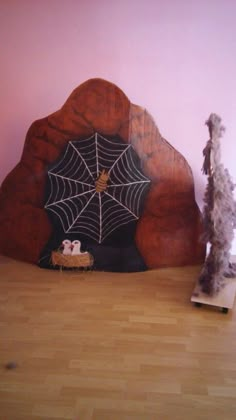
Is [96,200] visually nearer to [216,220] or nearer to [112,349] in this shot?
[216,220]

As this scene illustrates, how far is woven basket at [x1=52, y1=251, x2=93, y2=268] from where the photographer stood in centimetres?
219

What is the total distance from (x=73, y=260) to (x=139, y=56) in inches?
55.3

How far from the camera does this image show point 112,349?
1.57m

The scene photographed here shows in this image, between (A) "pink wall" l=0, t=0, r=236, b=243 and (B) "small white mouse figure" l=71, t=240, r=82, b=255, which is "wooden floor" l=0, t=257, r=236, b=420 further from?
(A) "pink wall" l=0, t=0, r=236, b=243

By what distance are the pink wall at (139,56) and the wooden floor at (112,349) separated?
3.10ft

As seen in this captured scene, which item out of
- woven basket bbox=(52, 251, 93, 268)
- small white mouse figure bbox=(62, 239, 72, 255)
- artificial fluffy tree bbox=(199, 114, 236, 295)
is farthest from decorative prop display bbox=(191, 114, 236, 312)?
small white mouse figure bbox=(62, 239, 72, 255)

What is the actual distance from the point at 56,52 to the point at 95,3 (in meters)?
0.38

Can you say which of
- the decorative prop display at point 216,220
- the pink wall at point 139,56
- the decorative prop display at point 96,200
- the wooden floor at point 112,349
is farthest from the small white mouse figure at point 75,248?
the pink wall at point 139,56

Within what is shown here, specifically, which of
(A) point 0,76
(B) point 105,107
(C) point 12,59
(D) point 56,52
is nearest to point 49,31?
(D) point 56,52

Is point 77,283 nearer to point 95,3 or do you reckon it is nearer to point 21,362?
point 21,362

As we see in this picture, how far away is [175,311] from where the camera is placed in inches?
72.9

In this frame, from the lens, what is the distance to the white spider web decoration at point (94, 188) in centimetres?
214

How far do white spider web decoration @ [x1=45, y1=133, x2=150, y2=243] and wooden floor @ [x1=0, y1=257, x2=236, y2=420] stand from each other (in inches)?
14.4

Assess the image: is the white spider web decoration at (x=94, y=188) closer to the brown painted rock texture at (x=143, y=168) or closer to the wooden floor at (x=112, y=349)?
the brown painted rock texture at (x=143, y=168)
